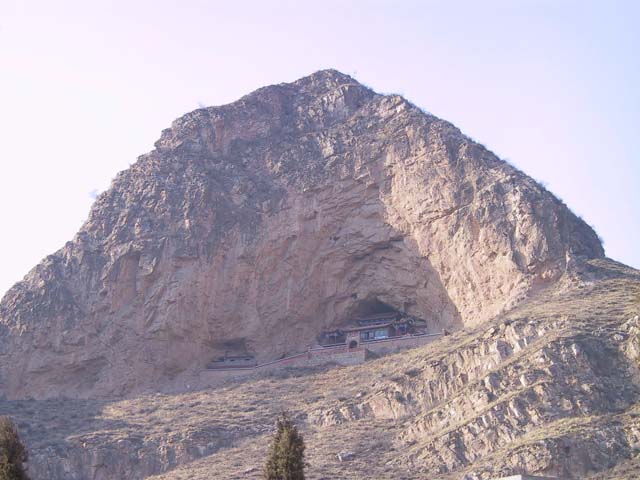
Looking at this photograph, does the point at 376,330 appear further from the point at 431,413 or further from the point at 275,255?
the point at 431,413

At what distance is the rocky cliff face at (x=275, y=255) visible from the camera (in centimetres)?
5481

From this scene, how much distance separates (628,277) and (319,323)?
16193 mm

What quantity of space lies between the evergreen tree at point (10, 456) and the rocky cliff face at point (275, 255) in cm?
2610

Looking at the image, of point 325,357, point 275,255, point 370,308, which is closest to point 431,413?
point 325,357

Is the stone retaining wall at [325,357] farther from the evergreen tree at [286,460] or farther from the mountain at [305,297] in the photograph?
the evergreen tree at [286,460]

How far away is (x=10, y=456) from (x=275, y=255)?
100ft

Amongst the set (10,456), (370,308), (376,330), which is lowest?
(10,456)

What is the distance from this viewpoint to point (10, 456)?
2850 cm

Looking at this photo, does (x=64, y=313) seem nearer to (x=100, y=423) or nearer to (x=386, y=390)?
(x=100, y=423)

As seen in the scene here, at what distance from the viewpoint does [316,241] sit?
2296 inches

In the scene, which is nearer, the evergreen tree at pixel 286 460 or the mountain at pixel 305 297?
the evergreen tree at pixel 286 460

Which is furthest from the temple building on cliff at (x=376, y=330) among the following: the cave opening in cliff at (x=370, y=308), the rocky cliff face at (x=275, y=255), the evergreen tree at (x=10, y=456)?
the evergreen tree at (x=10, y=456)

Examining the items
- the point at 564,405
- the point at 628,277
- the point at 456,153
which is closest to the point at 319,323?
the point at 456,153

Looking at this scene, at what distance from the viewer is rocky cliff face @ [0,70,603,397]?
54.8 metres
